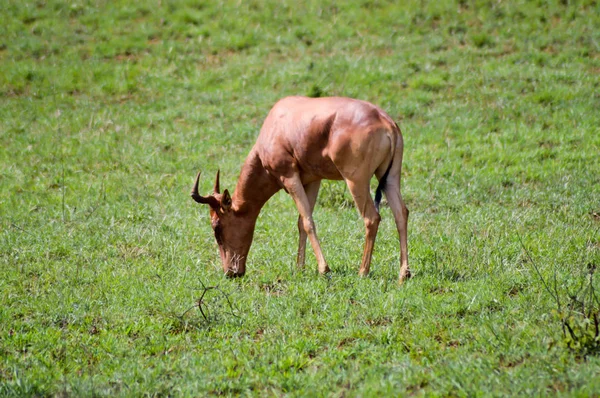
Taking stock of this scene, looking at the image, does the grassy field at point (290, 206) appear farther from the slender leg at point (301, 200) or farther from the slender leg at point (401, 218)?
the slender leg at point (301, 200)

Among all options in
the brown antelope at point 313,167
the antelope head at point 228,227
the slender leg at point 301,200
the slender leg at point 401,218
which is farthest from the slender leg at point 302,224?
the slender leg at point 401,218

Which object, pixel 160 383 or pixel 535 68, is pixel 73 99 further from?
pixel 160 383

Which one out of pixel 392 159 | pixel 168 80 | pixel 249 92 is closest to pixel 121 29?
pixel 168 80

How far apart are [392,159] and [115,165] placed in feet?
21.2

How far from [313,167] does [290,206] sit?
2917 mm

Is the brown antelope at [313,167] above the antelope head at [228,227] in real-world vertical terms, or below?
above

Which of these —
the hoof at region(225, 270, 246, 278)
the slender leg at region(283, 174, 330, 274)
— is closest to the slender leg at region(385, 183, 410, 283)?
the slender leg at region(283, 174, 330, 274)

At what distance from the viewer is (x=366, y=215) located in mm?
8148

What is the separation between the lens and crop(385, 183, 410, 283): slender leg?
7.98 m

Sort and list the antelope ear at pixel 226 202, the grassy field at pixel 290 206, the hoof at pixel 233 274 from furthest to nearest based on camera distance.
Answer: the antelope ear at pixel 226 202 → the hoof at pixel 233 274 → the grassy field at pixel 290 206

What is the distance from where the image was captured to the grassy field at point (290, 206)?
5996 mm

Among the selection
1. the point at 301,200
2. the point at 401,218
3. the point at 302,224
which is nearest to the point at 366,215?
the point at 401,218

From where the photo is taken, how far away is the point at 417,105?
14844 millimetres

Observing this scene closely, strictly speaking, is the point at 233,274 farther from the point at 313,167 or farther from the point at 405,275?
the point at 405,275
